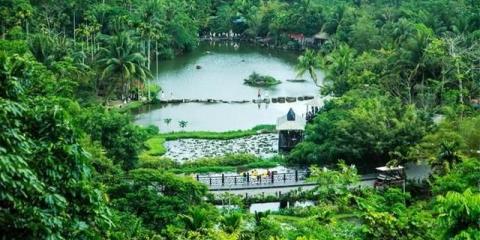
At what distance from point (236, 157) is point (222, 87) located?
73.7 feet

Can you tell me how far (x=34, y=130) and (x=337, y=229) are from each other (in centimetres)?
1109

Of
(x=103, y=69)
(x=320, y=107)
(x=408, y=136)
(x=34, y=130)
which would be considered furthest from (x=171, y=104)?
(x=34, y=130)

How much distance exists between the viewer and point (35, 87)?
21.6 meters

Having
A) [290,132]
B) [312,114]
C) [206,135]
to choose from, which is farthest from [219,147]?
[312,114]

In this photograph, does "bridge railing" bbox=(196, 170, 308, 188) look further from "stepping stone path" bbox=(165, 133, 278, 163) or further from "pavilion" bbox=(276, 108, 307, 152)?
"pavilion" bbox=(276, 108, 307, 152)

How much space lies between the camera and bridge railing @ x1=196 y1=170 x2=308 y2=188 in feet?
103

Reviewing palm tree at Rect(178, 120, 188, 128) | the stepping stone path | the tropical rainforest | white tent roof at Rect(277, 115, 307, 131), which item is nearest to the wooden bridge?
the tropical rainforest

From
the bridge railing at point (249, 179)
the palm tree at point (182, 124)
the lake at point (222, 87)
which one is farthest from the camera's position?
the lake at point (222, 87)

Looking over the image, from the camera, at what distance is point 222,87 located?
58812 millimetres

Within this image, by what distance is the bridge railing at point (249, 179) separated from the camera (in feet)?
103

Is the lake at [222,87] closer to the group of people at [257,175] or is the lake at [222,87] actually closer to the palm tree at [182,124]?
the palm tree at [182,124]

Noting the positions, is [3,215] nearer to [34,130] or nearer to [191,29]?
[34,130]

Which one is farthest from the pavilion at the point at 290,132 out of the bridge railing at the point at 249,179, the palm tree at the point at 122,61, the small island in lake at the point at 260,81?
the small island in lake at the point at 260,81

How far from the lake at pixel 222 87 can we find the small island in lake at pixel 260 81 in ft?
2.13
